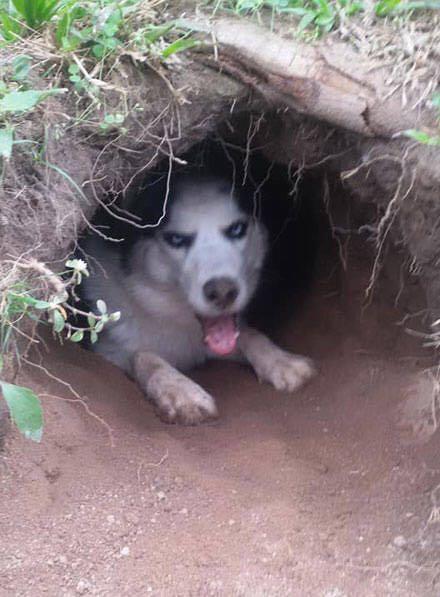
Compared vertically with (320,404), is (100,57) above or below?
above

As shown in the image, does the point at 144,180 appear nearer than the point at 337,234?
Yes

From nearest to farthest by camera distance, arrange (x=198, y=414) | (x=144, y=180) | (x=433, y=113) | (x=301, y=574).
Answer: (x=301, y=574) < (x=433, y=113) < (x=198, y=414) < (x=144, y=180)

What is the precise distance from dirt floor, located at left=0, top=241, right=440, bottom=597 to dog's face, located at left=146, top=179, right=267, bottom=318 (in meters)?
0.43

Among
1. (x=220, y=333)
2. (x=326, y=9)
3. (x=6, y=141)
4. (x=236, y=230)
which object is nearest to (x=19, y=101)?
(x=6, y=141)

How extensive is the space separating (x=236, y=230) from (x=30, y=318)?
1.24 m

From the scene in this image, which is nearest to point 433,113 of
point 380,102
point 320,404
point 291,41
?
point 380,102

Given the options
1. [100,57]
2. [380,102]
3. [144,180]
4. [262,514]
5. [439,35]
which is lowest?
[262,514]

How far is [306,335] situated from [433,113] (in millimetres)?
1536

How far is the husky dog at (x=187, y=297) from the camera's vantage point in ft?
9.68

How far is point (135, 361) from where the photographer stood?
3.28 meters

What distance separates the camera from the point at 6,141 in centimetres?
196

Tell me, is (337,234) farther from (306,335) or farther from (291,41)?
(291,41)

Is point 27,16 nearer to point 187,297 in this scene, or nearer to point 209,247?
point 209,247

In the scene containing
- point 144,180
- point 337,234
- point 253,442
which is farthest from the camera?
point 337,234
